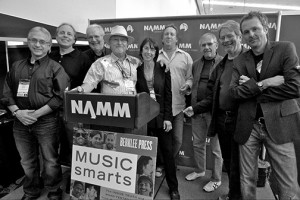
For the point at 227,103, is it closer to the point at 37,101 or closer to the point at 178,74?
the point at 178,74

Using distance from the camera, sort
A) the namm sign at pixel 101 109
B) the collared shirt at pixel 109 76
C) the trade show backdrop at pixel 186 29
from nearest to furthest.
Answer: the namm sign at pixel 101 109 → the collared shirt at pixel 109 76 → the trade show backdrop at pixel 186 29

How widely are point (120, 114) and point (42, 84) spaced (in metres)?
1.09

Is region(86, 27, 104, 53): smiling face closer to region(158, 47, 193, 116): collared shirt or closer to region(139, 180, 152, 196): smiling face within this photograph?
region(158, 47, 193, 116): collared shirt

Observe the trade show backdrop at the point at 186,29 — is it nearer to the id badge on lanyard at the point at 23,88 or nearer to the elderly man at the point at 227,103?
the elderly man at the point at 227,103

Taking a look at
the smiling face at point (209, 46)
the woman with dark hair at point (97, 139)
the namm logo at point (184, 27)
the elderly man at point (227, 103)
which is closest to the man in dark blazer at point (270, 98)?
the elderly man at point (227, 103)

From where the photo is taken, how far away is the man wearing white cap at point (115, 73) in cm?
150

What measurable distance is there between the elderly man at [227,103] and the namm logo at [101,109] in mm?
1009

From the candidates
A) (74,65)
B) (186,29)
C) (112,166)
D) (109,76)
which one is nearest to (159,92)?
(109,76)

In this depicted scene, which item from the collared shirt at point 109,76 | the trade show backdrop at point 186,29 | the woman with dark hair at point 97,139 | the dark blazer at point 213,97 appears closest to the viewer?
the woman with dark hair at point 97,139

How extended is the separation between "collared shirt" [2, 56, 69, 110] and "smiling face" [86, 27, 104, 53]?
52cm

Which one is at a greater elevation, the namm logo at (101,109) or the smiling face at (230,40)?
the smiling face at (230,40)

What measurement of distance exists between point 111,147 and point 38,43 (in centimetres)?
120

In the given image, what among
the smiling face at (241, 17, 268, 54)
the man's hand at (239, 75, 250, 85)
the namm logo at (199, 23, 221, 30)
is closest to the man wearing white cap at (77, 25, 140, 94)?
the man's hand at (239, 75, 250, 85)

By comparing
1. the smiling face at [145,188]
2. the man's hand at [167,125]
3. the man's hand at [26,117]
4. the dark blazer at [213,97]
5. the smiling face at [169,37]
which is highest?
the smiling face at [169,37]
